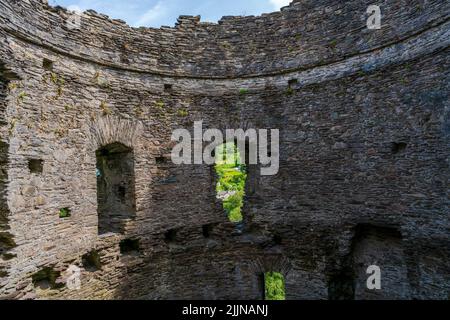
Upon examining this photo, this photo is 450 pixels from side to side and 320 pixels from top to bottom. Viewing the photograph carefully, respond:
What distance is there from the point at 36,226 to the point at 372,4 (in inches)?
336

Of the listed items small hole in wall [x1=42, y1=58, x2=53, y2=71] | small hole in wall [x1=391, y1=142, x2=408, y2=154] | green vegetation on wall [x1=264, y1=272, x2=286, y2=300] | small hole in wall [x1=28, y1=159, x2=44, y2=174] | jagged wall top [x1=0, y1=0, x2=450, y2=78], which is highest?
jagged wall top [x1=0, y1=0, x2=450, y2=78]

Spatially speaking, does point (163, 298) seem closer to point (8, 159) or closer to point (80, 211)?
point (80, 211)

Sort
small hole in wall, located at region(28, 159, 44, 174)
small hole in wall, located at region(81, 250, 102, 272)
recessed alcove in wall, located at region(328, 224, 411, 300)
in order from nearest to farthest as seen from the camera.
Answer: small hole in wall, located at region(28, 159, 44, 174) < small hole in wall, located at region(81, 250, 102, 272) < recessed alcove in wall, located at region(328, 224, 411, 300)

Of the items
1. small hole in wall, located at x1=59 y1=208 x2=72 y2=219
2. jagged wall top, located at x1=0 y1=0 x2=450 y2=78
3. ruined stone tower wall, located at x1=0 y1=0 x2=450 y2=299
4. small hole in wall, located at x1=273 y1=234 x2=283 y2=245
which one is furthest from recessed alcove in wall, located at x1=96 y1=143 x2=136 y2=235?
small hole in wall, located at x1=273 y1=234 x2=283 y2=245

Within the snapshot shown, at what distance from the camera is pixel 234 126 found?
8.79 meters

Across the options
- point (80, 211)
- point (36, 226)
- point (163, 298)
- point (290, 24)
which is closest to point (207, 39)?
point (290, 24)

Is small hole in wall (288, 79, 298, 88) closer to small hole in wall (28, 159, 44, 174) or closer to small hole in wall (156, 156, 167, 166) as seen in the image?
small hole in wall (156, 156, 167, 166)

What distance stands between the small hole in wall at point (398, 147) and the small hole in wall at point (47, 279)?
287 inches

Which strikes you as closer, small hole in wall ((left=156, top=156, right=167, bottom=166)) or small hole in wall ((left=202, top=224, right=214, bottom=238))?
small hole in wall ((left=156, top=156, right=167, bottom=166))

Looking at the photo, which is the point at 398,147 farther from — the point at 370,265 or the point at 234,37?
the point at 234,37

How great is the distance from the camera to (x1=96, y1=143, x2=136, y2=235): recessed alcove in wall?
7.67m

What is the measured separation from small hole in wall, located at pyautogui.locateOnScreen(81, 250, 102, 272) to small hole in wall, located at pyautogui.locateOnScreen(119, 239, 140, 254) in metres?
0.73

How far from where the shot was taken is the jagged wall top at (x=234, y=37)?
6434mm

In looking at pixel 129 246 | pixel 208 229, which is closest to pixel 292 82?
pixel 208 229
